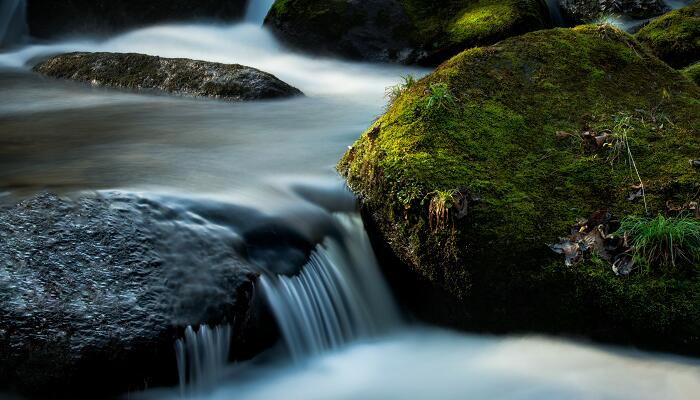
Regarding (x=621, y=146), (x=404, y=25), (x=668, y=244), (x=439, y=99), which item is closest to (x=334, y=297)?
(x=439, y=99)

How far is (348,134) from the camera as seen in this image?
7773 millimetres

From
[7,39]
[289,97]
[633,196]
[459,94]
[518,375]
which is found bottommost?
[518,375]

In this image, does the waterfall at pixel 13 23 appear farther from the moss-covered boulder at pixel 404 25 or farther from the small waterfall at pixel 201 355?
the small waterfall at pixel 201 355

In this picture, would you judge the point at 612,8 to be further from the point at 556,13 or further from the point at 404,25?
the point at 404,25

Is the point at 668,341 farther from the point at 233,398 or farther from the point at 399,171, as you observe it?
the point at 233,398

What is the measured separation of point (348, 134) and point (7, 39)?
Answer: 9693 mm

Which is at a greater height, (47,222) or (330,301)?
(47,222)

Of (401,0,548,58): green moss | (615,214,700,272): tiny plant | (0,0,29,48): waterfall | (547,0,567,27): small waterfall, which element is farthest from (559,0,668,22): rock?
(0,0,29,48): waterfall

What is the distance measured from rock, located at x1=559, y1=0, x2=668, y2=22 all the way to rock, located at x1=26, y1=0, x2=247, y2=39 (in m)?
6.69

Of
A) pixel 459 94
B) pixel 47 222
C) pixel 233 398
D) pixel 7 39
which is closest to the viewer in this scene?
pixel 233 398

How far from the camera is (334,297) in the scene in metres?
4.58

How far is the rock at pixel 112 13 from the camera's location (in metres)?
14.3

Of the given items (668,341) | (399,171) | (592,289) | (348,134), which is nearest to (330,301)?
(399,171)

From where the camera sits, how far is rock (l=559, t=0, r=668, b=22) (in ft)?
41.3
